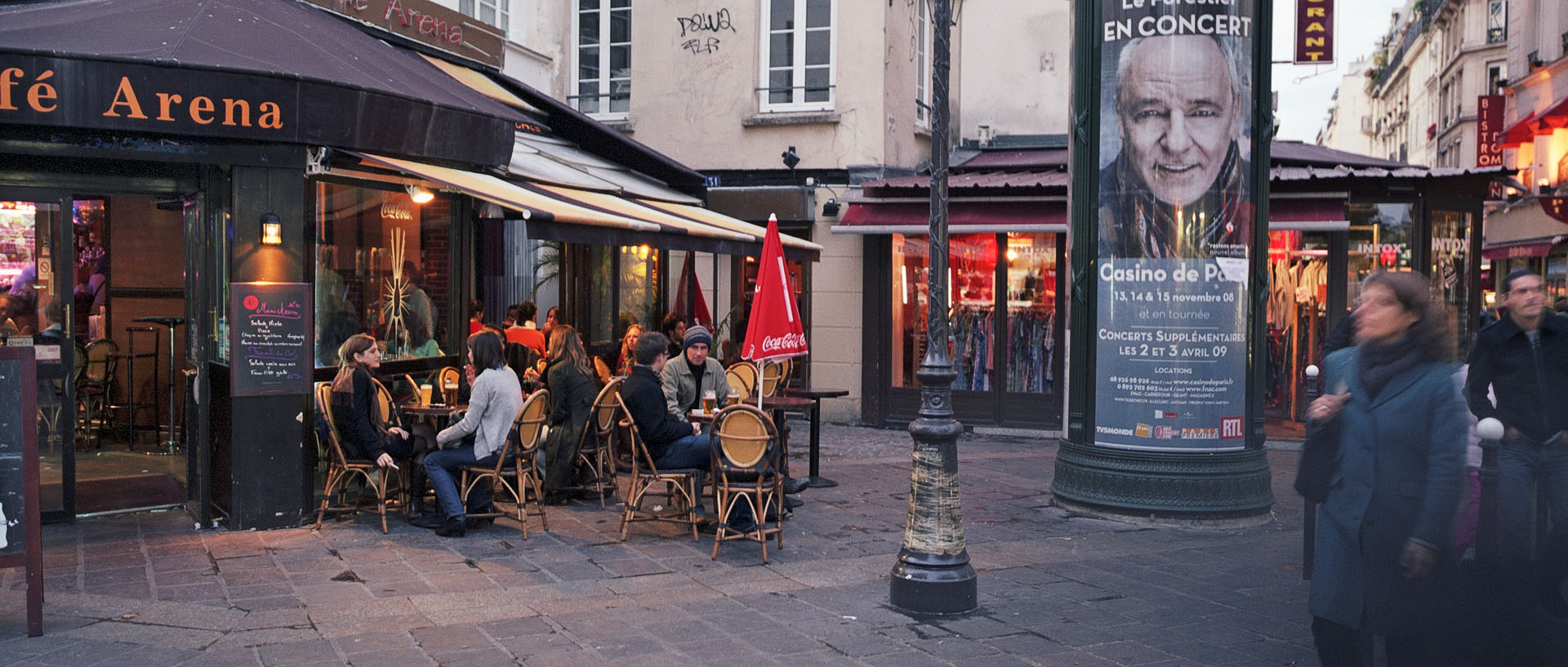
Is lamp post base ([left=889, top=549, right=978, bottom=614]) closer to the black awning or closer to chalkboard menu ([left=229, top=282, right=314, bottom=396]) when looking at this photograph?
chalkboard menu ([left=229, top=282, right=314, bottom=396])

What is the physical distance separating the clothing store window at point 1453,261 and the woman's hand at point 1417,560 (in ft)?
34.0

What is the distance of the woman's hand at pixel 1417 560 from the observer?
147 inches

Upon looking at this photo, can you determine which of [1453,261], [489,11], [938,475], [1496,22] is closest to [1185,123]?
[938,475]

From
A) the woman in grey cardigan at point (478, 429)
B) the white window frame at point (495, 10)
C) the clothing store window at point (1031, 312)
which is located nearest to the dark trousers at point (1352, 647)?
the woman in grey cardigan at point (478, 429)

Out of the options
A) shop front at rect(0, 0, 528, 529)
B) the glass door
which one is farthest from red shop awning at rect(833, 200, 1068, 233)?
the glass door

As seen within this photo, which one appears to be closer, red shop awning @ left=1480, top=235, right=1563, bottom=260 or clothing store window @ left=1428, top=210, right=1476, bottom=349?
clothing store window @ left=1428, top=210, right=1476, bottom=349

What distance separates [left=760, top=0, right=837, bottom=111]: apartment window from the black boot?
812cm

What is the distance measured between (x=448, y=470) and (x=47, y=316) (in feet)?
8.72

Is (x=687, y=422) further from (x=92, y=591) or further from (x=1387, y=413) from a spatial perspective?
(x=1387, y=413)

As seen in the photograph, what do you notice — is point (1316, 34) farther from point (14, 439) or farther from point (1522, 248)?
point (1522, 248)

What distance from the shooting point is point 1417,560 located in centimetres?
374

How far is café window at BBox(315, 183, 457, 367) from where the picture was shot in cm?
834

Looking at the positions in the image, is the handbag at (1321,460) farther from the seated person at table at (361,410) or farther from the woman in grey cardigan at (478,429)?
the seated person at table at (361,410)

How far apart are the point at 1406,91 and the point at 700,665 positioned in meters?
59.0
